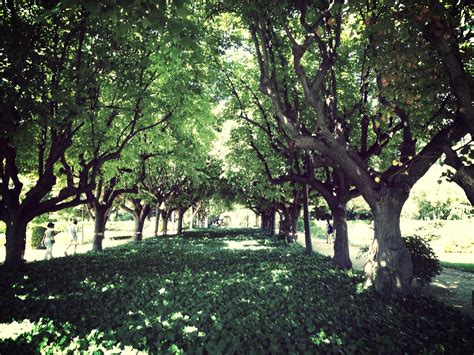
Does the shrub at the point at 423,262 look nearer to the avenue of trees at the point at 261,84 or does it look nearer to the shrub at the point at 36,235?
the avenue of trees at the point at 261,84

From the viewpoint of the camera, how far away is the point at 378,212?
890cm

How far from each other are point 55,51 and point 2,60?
1.81m

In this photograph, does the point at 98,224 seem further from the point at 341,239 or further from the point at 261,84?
the point at 261,84

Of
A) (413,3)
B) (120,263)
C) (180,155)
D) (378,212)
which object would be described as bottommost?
(120,263)

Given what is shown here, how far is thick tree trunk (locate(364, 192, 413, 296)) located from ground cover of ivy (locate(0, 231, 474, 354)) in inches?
20.6

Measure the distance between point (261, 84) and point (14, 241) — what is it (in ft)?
33.5

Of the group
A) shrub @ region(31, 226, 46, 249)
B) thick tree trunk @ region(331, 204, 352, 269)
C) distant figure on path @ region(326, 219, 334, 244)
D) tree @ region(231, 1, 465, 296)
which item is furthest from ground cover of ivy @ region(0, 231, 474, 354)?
distant figure on path @ region(326, 219, 334, 244)

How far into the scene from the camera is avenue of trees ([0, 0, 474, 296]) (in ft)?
20.8

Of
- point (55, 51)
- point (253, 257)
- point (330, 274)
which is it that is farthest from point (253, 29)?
point (253, 257)

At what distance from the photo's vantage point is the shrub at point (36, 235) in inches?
1025

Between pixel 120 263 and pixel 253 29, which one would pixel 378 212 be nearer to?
pixel 253 29

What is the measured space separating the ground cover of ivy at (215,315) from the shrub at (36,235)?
18.4 meters

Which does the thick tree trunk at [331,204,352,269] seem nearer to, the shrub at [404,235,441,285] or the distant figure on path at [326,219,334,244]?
the shrub at [404,235,441,285]

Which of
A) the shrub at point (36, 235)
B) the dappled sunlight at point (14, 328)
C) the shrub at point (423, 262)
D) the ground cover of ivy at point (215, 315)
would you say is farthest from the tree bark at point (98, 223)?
the shrub at point (423, 262)
